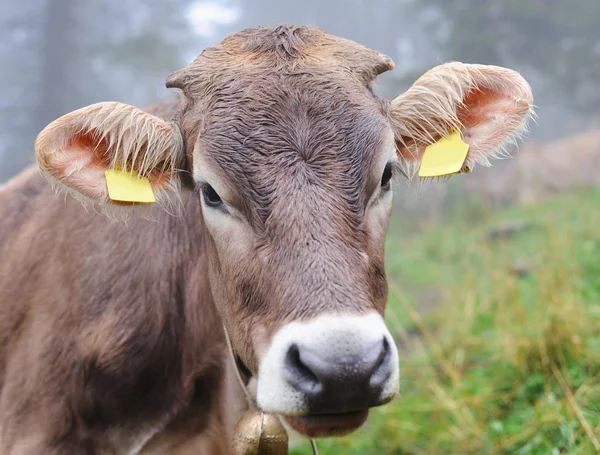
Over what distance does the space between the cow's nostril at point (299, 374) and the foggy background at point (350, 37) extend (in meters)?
12.1

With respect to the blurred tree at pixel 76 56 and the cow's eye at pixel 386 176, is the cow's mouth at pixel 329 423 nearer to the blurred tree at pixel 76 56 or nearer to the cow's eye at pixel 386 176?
the cow's eye at pixel 386 176

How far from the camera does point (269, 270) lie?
2008 millimetres

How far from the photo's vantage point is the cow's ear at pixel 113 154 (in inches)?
92.4

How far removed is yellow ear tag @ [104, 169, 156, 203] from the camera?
2439mm

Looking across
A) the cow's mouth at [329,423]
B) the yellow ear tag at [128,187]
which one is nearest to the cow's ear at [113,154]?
the yellow ear tag at [128,187]

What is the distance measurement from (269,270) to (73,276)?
4.33 feet

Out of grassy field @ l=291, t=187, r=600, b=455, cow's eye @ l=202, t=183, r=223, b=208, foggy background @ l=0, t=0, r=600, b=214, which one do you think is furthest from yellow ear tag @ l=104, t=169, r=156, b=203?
foggy background @ l=0, t=0, r=600, b=214

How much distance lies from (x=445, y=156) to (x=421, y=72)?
1281 cm

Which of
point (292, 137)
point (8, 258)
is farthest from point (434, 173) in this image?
point (8, 258)

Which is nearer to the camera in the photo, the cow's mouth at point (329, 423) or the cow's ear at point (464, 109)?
the cow's mouth at point (329, 423)

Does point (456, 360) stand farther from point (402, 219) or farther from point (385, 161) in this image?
point (402, 219)

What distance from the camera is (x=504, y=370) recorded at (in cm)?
450

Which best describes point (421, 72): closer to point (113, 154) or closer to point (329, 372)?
point (113, 154)

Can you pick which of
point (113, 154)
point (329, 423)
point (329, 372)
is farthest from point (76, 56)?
point (329, 372)
